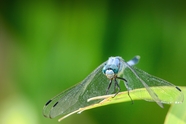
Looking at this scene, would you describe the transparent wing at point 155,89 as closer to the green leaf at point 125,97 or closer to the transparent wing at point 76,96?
the green leaf at point 125,97

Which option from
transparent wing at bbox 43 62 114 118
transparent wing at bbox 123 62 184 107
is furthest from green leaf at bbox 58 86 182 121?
transparent wing at bbox 43 62 114 118

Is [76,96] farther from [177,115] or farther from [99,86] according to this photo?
[177,115]

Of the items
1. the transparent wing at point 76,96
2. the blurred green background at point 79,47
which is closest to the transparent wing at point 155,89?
the transparent wing at point 76,96

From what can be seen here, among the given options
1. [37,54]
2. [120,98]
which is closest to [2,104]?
[37,54]

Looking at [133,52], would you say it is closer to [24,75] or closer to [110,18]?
[110,18]

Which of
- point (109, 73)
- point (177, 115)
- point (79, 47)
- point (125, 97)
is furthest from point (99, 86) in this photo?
point (79, 47)

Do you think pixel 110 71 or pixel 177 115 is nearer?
pixel 177 115
